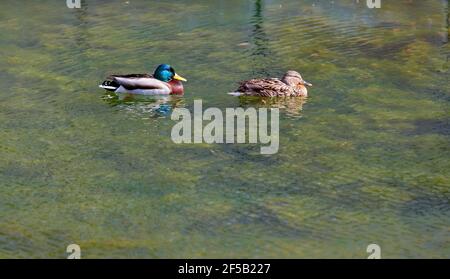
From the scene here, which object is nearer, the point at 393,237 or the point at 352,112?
the point at 393,237

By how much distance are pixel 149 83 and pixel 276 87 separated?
1700 mm

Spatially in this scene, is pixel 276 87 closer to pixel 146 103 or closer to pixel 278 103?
pixel 278 103

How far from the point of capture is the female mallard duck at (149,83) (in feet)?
44.1

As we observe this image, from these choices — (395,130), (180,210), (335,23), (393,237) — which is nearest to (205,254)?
(180,210)

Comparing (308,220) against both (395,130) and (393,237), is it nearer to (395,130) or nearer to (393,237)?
(393,237)

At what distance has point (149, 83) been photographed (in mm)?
13656

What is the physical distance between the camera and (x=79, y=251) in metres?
9.01

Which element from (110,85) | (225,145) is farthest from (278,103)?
(110,85)

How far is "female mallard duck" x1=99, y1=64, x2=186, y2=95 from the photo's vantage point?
13.5 meters

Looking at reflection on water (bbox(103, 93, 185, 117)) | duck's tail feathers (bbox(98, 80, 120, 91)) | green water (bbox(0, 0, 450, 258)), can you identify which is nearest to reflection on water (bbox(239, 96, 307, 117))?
green water (bbox(0, 0, 450, 258))

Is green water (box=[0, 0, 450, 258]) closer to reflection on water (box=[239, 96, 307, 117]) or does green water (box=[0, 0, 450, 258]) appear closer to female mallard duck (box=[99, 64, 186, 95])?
reflection on water (box=[239, 96, 307, 117])

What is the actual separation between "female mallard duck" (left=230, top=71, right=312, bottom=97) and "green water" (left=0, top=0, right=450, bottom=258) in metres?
0.15

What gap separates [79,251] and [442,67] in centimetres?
717

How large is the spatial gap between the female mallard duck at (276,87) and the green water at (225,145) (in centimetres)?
15
